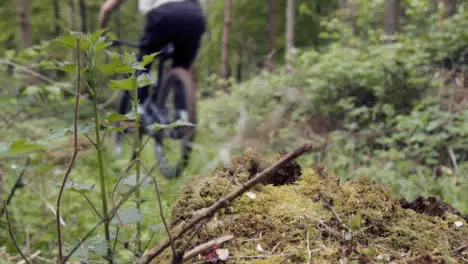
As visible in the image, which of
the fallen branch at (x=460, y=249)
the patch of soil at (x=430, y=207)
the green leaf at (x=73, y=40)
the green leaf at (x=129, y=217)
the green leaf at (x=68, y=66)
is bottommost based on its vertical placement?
the fallen branch at (x=460, y=249)

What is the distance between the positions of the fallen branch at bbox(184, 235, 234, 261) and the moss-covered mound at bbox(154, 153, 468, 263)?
0.04ft

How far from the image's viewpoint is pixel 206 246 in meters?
0.90

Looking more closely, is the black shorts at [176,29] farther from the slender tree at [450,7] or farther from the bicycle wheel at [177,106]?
the slender tree at [450,7]

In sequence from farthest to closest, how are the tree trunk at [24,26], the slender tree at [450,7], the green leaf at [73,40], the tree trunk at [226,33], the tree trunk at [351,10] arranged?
the tree trunk at [351,10], the tree trunk at [226,33], the slender tree at [450,7], the tree trunk at [24,26], the green leaf at [73,40]

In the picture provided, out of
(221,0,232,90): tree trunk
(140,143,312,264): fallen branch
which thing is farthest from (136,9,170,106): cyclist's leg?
(221,0,232,90): tree trunk

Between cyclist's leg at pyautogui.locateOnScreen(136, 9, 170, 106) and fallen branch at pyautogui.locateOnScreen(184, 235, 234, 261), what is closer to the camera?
fallen branch at pyautogui.locateOnScreen(184, 235, 234, 261)

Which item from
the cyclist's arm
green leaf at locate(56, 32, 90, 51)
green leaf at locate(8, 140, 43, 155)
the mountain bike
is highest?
the cyclist's arm

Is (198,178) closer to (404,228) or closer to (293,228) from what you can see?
(293,228)

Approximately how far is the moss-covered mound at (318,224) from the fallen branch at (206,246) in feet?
0.04

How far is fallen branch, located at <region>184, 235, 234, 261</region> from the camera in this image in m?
0.88

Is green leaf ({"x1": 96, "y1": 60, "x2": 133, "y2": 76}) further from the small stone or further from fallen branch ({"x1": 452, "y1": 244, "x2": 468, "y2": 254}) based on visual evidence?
fallen branch ({"x1": 452, "y1": 244, "x2": 468, "y2": 254})

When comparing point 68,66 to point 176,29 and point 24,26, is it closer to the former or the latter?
point 176,29

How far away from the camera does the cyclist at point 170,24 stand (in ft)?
12.3

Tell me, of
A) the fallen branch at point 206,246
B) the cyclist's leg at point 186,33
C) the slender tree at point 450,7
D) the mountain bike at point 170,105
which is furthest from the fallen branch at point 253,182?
the slender tree at point 450,7
